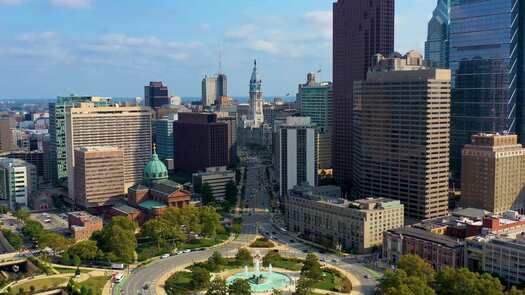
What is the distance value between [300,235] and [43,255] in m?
65.4

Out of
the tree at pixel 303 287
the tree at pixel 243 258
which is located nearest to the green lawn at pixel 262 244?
the tree at pixel 243 258

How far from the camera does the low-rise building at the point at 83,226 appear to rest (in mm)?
161625

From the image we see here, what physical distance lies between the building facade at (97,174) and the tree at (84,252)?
5505 cm

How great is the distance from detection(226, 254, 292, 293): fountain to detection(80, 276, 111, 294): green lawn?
2516 cm

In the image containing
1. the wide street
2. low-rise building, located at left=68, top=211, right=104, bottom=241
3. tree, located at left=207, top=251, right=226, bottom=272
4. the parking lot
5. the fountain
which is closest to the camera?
the fountain

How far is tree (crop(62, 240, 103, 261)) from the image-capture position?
14025 cm

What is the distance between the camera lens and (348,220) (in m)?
151

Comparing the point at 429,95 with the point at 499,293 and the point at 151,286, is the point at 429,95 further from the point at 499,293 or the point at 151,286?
the point at 151,286

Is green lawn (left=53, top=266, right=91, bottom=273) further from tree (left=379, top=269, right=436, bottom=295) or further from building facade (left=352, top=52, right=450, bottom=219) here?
building facade (left=352, top=52, right=450, bottom=219)

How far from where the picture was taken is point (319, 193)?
186 m

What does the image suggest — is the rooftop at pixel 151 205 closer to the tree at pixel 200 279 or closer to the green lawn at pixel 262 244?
the green lawn at pixel 262 244

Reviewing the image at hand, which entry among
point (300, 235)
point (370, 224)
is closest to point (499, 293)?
point (370, 224)

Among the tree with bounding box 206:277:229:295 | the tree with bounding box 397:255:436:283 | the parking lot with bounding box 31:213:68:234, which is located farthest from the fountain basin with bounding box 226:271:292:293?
the parking lot with bounding box 31:213:68:234

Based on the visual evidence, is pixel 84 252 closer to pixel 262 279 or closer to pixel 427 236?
pixel 262 279
